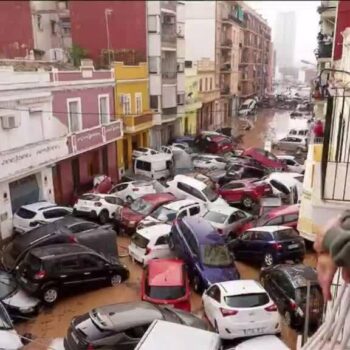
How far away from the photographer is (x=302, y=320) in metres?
9.03

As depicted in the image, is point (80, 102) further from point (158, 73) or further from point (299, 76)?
point (299, 76)

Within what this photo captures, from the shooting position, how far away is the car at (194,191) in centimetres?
1719

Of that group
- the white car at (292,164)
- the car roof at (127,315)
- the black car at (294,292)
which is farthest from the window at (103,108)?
the car roof at (127,315)

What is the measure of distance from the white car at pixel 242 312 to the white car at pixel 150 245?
359 cm

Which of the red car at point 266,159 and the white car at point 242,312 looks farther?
the red car at point 266,159

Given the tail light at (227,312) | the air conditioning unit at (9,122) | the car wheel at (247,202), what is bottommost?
the car wheel at (247,202)

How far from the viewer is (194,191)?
57.8 feet

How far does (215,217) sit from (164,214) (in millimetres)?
1739

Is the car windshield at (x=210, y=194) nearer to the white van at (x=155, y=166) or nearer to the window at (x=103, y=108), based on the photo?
the white van at (x=155, y=166)

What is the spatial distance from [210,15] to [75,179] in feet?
86.9

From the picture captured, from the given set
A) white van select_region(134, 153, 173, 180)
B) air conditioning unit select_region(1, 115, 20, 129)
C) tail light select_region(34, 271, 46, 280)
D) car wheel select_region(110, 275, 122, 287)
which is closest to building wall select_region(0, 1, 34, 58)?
white van select_region(134, 153, 173, 180)

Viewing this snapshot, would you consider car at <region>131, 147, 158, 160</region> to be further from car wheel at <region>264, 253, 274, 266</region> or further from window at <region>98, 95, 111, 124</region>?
car wheel at <region>264, 253, 274, 266</region>

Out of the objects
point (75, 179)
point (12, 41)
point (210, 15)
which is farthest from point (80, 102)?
point (210, 15)

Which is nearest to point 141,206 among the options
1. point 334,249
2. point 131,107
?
point 131,107
